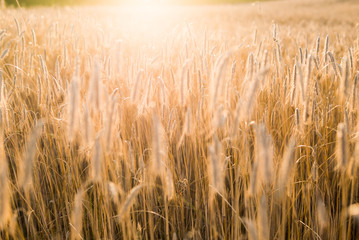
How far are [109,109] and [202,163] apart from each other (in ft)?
1.82

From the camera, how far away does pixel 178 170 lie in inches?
44.6

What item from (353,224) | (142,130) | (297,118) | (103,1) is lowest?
(353,224)

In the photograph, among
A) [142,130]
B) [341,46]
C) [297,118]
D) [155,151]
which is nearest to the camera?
[155,151]

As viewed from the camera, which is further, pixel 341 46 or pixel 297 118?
pixel 341 46

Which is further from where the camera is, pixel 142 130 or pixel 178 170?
pixel 142 130

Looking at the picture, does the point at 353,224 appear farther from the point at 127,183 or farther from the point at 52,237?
the point at 52,237

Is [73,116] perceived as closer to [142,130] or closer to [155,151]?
[155,151]

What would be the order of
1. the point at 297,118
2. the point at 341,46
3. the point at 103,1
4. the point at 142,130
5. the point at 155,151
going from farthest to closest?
the point at 103,1 → the point at 341,46 → the point at 142,130 → the point at 297,118 → the point at 155,151

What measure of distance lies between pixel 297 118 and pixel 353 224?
0.44 m

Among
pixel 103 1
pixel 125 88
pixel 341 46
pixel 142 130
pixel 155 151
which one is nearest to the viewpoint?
pixel 155 151

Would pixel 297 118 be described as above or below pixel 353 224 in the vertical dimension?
above

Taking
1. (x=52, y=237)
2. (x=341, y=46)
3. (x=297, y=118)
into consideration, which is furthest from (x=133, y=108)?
(x=341, y=46)

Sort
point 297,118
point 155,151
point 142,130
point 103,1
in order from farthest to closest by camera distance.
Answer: point 103,1 < point 142,130 < point 297,118 < point 155,151

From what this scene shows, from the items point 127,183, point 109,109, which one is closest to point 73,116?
point 109,109
